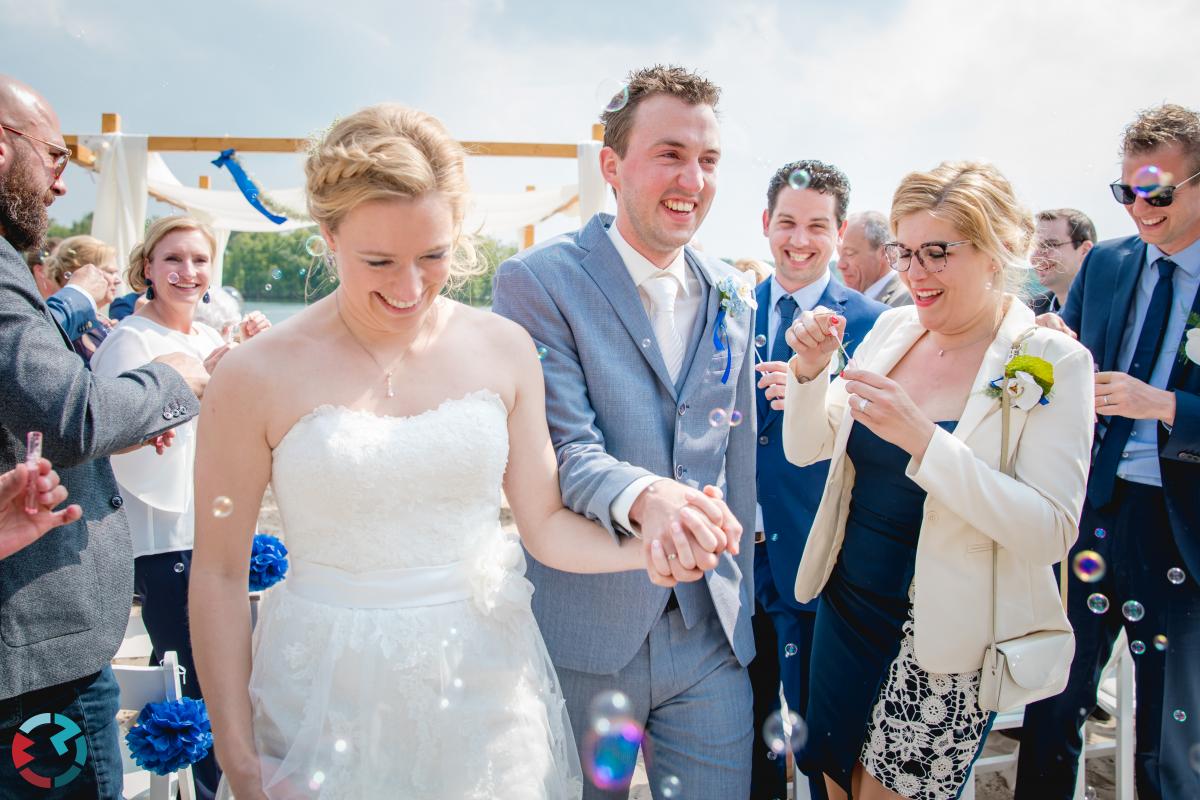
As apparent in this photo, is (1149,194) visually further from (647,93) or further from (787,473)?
(647,93)

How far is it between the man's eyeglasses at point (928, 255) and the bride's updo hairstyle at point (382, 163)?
58.4 inches

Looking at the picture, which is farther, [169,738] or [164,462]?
[164,462]

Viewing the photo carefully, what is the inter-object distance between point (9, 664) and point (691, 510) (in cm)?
169

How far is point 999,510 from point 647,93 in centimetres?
164

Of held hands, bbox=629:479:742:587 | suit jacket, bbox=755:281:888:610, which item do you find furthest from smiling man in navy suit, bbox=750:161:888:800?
held hands, bbox=629:479:742:587

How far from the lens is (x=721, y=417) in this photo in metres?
2.47

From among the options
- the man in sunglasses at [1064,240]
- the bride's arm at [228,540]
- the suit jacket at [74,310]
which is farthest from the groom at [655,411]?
the man in sunglasses at [1064,240]

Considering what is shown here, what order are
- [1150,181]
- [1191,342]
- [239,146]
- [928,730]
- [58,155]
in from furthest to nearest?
[239,146], [1150,181], [1191,342], [928,730], [58,155]

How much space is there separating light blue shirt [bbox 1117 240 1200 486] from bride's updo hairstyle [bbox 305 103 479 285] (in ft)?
9.28

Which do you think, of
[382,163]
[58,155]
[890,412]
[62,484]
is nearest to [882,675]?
[890,412]

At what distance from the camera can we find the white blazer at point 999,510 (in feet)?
7.43

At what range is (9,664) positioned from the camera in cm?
192

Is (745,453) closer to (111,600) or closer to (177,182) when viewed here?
(111,600)

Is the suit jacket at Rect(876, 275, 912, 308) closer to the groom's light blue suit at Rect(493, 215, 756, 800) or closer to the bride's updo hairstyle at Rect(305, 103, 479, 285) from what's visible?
the groom's light blue suit at Rect(493, 215, 756, 800)
